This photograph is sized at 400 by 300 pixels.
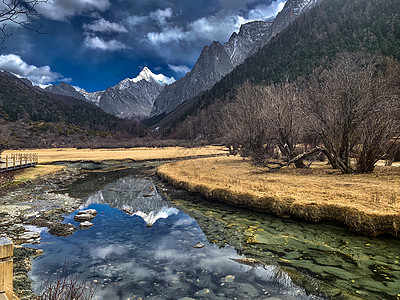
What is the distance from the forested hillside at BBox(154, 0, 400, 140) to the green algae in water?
82.1 m

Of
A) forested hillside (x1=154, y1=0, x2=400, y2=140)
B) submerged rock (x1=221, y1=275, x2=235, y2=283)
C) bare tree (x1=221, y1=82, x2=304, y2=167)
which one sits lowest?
submerged rock (x1=221, y1=275, x2=235, y2=283)

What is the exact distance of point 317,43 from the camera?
132875mm

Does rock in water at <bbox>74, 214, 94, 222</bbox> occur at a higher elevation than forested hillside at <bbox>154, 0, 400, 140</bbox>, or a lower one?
lower

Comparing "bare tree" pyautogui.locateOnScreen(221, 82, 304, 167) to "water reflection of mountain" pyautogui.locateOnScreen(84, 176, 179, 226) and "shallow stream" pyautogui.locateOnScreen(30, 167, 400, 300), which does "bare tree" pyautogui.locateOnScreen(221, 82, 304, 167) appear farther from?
"shallow stream" pyautogui.locateOnScreen(30, 167, 400, 300)

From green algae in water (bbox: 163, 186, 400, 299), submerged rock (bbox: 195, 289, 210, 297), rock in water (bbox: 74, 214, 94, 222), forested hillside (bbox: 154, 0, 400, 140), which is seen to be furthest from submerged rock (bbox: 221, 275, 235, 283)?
forested hillside (bbox: 154, 0, 400, 140)

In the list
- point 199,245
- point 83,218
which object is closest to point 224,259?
point 199,245

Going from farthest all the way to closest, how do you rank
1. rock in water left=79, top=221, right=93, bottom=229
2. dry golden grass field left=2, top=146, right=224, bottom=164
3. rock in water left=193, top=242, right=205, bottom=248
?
dry golden grass field left=2, top=146, right=224, bottom=164
rock in water left=79, top=221, right=93, bottom=229
rock in water left=193, top=242, right=205, bottom=248

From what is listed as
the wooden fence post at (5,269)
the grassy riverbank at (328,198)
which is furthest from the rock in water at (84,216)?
the wooden fence post at (5,269)

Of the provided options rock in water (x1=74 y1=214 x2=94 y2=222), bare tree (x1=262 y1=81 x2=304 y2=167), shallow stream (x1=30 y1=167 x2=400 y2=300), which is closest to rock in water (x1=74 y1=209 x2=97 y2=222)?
rock in water (x1=74 y1=214 x2=94 y2=222)

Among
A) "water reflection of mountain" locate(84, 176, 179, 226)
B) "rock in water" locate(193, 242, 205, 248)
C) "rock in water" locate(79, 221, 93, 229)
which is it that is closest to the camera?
"rock in water" locate(193, 242, 205, 248)

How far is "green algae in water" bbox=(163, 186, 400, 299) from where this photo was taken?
7.27 metres

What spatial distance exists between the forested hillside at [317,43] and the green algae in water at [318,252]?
8208 cm

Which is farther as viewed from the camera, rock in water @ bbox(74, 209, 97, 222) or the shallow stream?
rock in water @ bbox(74, 209, 97, 222)

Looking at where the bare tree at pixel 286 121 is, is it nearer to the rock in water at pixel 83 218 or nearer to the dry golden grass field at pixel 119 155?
the rock in water at pixel 83 218
